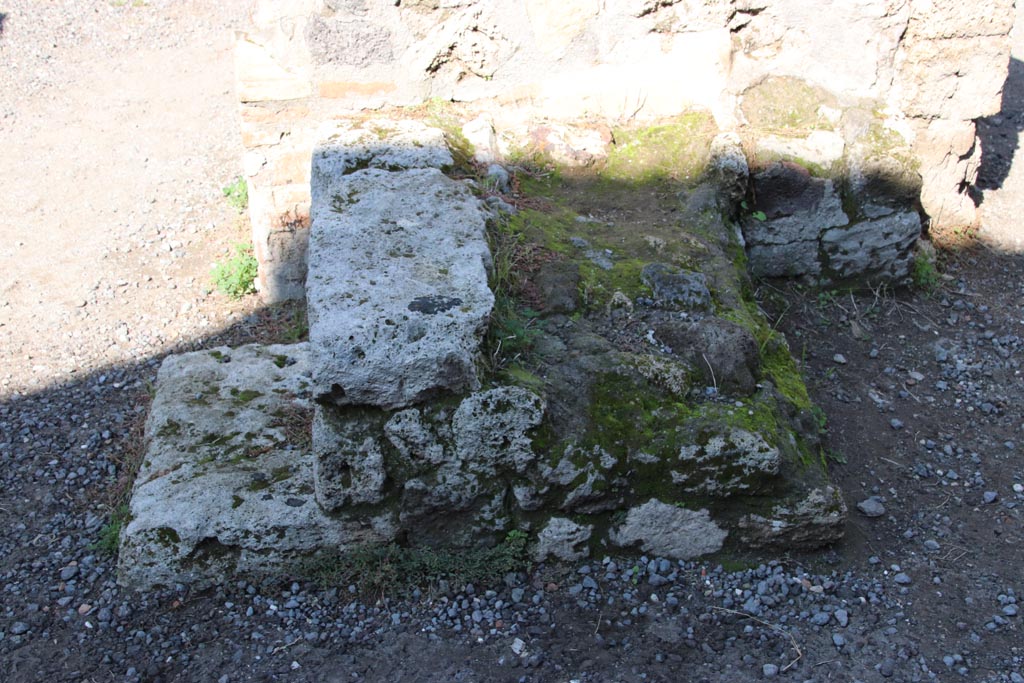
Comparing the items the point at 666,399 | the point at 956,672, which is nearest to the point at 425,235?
the point at 666,399

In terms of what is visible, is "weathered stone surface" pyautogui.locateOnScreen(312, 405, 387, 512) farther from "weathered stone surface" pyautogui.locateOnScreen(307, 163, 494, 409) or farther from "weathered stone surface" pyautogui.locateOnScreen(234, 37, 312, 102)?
"weathered stone surface" pyautogui.locateOnScreen(234, 37, 312, 102)

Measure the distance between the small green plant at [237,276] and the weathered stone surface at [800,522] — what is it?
3395mm

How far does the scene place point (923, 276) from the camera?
15.1 ft

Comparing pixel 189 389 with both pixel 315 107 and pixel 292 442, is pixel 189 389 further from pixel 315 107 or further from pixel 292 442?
pixel 315 107

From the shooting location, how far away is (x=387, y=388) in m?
2.73

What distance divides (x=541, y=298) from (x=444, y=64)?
5.81ft

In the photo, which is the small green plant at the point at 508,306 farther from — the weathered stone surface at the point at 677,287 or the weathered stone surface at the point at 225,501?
the weathered stone surface at the point at 225,501

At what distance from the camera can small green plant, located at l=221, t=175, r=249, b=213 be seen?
5.98 metres

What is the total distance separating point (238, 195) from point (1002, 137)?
544 centimetres

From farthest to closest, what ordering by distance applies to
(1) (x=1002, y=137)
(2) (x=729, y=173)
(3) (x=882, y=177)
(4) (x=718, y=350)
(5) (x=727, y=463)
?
(1) (x=1002, y=137) → (3) (x=882, y=177) → (2) (x=729, y=173) → (4) (x=718, y=350) → (5) (x=727, y=463)

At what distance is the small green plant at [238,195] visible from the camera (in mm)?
5980

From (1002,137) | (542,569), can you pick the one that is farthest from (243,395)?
(1002,137)

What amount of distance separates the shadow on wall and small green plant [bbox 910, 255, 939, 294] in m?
1.26

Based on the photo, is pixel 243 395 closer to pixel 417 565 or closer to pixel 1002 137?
pixel 417 565
